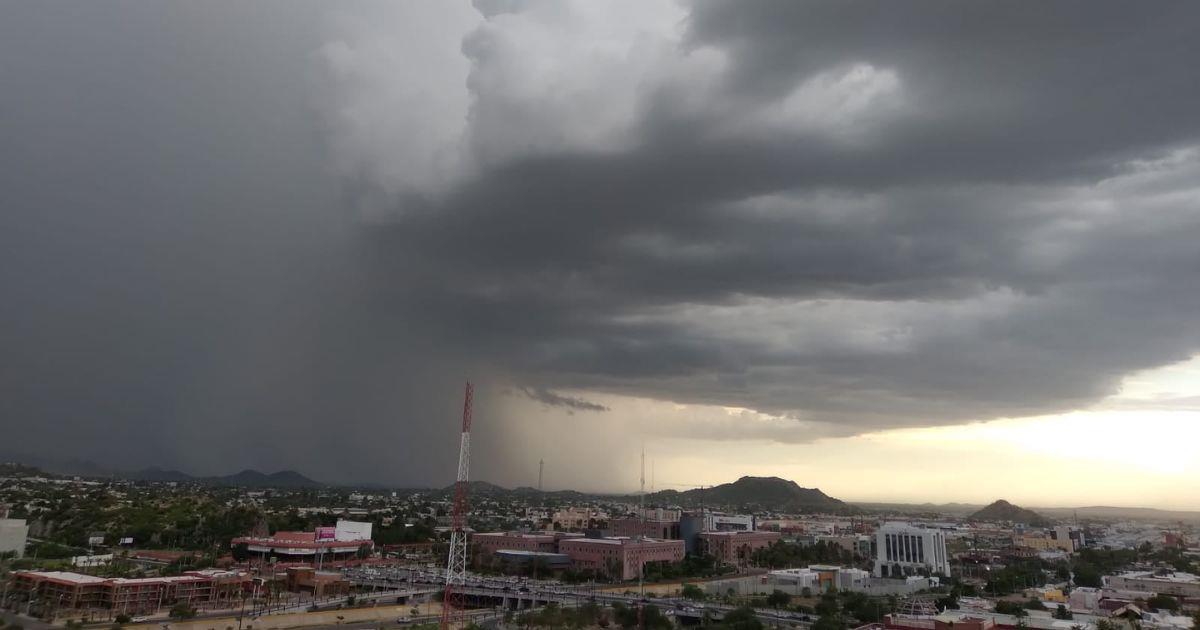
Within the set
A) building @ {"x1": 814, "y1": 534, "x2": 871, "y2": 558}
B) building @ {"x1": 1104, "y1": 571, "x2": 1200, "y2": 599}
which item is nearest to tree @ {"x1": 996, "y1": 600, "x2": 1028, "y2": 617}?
building @ {"x1": 1104, "y1": 571, "x2": 1200, "y2": 599}

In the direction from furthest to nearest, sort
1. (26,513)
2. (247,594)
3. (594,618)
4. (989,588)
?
(26,513), (989,588), (247,594), (594,618)

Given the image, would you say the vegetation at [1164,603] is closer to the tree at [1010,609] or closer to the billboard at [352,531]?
the tree at [1010,609]

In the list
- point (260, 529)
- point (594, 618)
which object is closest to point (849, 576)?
point (594, 618)

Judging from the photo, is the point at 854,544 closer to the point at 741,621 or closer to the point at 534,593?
the point at 534,593

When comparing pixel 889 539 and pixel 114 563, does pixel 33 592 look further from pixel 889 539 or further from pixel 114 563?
pixel 889 539

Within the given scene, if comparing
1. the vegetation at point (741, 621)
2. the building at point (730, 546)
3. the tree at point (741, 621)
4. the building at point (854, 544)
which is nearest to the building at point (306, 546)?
the building at point (730, 546)

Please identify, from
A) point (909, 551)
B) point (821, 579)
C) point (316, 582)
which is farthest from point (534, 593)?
point (909, 551)
